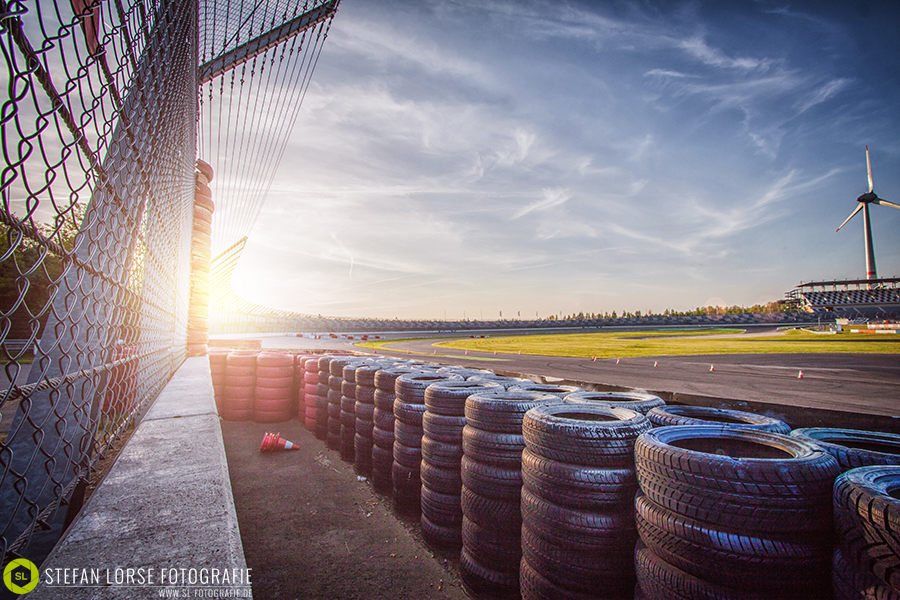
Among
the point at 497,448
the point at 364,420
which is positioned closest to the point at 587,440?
the point at 497,448

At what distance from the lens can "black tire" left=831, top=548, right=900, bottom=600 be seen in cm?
157

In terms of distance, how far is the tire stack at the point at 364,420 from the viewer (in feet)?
18.5

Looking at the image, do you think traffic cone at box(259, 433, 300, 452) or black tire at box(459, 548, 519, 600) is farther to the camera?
traffic cone at box(259, 433, 300, 452)

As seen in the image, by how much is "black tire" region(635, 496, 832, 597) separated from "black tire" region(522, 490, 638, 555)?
49 centimetres

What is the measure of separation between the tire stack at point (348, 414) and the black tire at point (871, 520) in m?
5.48

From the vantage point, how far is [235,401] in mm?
8859

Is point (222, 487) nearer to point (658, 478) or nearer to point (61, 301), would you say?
point (61, 301)

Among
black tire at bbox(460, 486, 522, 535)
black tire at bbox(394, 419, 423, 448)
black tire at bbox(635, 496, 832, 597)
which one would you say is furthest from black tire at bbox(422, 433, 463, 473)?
black tire at bbox(635, 496, 832, 597)

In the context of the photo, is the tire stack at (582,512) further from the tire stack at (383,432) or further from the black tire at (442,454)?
the tire stack at (383,432)

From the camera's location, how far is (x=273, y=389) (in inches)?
347

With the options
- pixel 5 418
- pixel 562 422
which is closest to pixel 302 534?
pixel 562 422

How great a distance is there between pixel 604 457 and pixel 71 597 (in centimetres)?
250

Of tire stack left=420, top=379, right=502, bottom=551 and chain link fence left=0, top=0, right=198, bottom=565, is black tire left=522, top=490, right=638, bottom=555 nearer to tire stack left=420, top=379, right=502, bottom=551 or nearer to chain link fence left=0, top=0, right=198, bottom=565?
tire stack left=420, top=379, right=502, bottom=551

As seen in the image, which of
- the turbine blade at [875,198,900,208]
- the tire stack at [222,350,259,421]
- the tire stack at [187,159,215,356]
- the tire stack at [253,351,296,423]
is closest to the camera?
the tire stack at [253,351,296,423]
